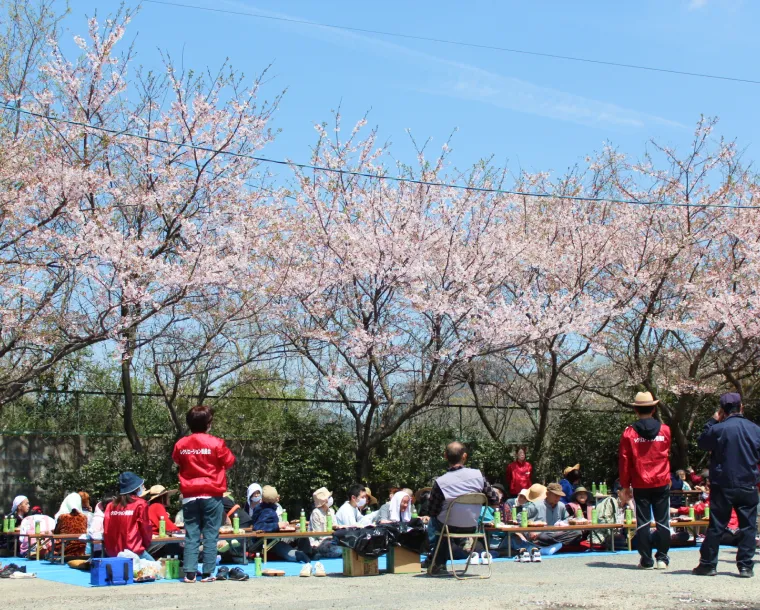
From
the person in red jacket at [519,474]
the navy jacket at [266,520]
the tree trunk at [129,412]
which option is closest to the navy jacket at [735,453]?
the navy jacket at [266,520]

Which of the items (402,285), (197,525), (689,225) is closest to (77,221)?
(402,285)

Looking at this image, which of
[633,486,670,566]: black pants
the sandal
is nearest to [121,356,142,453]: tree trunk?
the sandal

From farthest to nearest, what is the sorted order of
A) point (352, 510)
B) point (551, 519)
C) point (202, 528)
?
point (551, 519) < point (352, 510) < point (202, 528)

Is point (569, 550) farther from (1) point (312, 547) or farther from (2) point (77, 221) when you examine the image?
(2) point (77, 221)

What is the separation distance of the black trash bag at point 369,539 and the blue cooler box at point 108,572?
197cm

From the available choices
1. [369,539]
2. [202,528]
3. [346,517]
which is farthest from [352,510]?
[202,528]

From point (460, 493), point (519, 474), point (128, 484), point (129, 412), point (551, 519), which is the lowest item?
point (551, 519)

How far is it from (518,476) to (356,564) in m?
8.40

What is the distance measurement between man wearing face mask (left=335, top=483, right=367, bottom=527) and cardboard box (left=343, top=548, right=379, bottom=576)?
249cm

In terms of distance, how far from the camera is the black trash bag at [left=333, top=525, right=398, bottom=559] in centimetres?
838

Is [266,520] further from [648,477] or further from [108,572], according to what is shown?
[648,477]

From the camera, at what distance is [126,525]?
8727 millimetres

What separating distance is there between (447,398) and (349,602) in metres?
11.9

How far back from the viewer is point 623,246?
16453 mm
